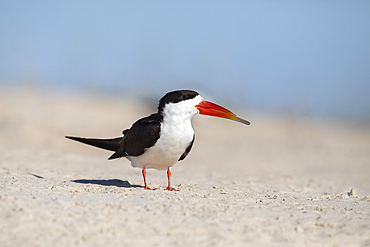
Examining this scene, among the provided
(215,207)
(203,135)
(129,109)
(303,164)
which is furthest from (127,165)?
(129,109)

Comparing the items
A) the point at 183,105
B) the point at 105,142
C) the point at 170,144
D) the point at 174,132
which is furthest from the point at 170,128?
the point at 105,142

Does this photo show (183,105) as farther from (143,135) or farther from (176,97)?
(143,135)

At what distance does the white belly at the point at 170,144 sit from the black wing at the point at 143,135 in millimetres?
64

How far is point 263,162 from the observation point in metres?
12.3

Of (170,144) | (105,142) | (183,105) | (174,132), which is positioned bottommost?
(105,142)

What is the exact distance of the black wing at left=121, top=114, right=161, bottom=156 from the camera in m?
5.04

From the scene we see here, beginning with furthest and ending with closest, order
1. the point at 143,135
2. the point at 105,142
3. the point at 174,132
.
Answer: the point at 105,142
the point at 143,135
the point at 174,132

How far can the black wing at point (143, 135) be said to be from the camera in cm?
504

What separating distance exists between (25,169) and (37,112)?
37.7 feet

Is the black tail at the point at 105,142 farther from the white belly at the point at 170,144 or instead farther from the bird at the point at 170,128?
the white belly at the point at 170,144

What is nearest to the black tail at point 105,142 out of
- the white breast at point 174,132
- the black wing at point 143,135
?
the black wing at point 143,135

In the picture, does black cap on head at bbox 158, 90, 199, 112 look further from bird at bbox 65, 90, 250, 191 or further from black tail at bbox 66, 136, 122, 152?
black tail at bbox 66, 136, 122, 152

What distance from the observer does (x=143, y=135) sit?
5.13 metres

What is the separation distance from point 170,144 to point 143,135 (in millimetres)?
395
